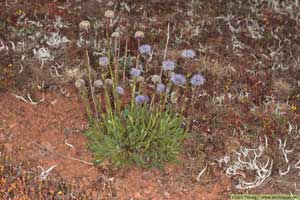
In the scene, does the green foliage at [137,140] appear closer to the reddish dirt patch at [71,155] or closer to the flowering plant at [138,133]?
the flowering plant at [138,133]

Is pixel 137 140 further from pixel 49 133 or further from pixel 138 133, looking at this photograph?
pixel 49 133

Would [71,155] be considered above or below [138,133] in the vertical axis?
below

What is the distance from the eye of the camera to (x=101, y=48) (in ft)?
24.2

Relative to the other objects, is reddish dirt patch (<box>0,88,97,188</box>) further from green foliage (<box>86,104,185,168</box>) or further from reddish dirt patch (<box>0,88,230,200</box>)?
green foliage (<box>86,104,185,168</box>)

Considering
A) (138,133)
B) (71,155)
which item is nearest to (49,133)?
(71,155)

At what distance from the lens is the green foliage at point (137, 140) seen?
214 inches

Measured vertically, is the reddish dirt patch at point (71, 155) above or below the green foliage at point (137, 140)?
below

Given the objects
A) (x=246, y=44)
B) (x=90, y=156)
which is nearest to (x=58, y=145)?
(x=90, y=156)

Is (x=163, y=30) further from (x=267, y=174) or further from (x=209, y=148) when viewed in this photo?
(x=267, y=174)

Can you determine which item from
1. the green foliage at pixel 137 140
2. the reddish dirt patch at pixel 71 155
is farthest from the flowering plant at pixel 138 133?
the reddish dirt patch at pixel 71 155

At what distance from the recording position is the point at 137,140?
5.43m

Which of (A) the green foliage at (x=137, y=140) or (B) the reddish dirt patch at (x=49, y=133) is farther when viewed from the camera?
(B) the reddish dirt patch at (x=49, y=133)

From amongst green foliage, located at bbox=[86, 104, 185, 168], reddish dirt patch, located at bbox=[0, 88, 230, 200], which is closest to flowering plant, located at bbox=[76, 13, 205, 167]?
green foliage, located at bbox=[86, 104, 185, 168]

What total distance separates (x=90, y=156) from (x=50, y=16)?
3.00m
